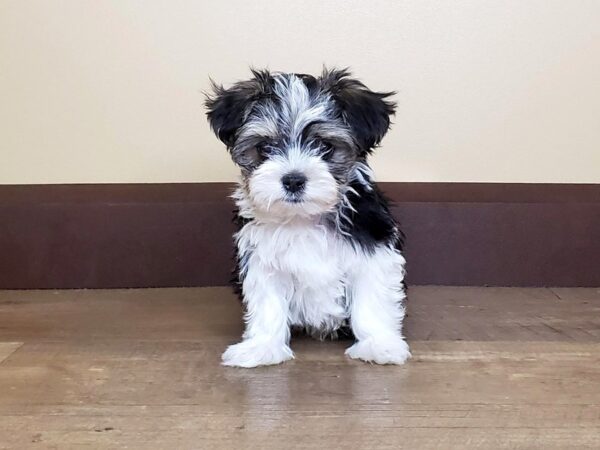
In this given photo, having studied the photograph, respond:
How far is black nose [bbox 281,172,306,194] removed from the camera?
188 cm

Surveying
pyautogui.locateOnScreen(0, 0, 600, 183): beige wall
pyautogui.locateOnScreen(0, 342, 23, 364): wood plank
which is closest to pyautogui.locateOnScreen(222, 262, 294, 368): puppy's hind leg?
pyautogui.locateOnScreen(0, 342, 23, 364): wood plank

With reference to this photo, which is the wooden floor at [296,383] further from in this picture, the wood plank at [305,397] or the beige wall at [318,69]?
A: the beige wall at [318,69]

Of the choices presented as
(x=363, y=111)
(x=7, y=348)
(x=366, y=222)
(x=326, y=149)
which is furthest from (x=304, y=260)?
(x=7, y=348)

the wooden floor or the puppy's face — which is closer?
the wooden floor

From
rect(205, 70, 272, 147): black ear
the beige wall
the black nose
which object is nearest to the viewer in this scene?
the black nose

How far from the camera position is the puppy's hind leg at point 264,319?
6.82ft

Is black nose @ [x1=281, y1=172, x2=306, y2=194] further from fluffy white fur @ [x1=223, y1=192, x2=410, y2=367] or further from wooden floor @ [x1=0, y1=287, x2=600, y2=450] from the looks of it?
wooden floor @ [x1=0, y1=287, x2=600, y2=450]

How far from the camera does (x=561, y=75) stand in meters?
2.72

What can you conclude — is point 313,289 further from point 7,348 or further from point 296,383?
point 7,348

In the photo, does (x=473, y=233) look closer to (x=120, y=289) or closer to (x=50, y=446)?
(x=120, y=289)

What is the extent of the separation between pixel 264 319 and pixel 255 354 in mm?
103

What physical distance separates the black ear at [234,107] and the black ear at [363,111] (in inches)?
6.2

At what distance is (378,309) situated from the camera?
211 cm

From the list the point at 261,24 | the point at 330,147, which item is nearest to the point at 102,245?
the point at 261,24
